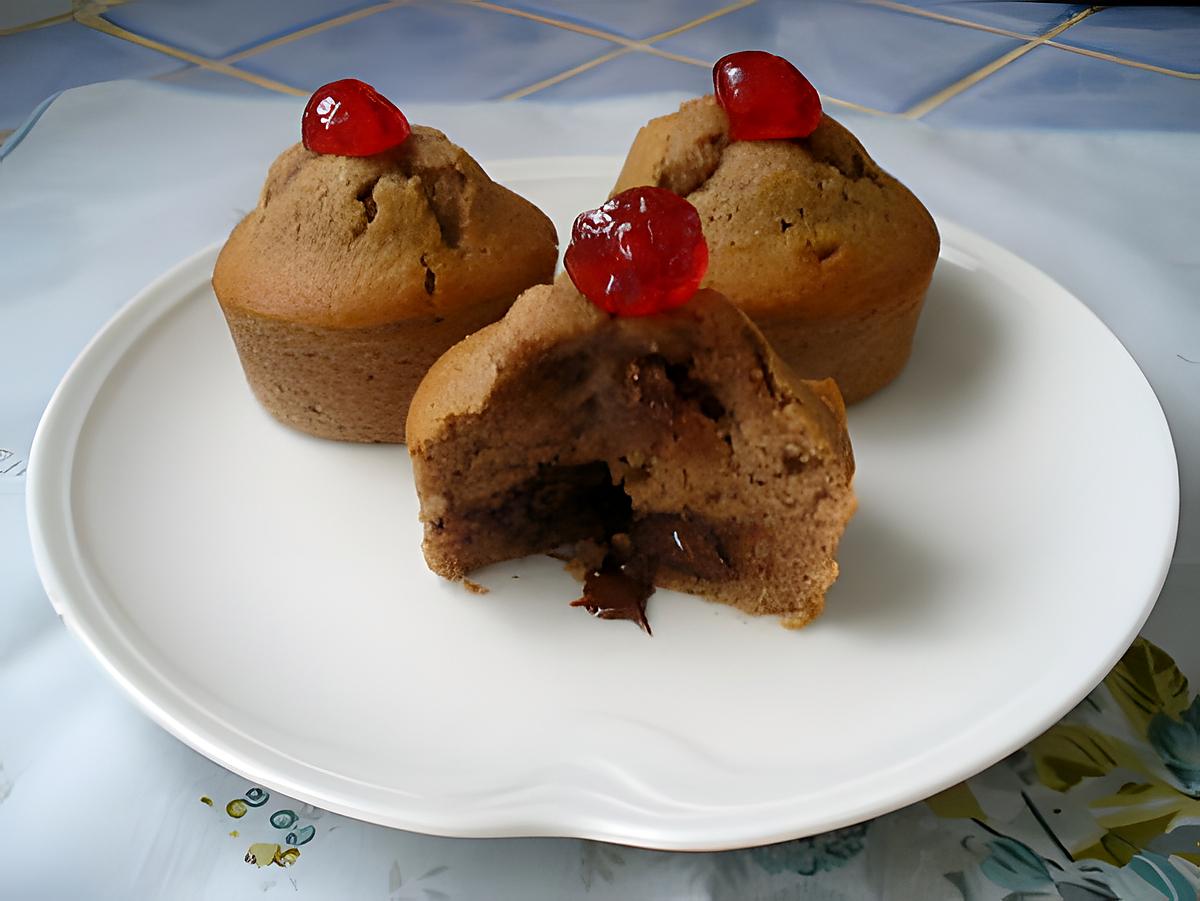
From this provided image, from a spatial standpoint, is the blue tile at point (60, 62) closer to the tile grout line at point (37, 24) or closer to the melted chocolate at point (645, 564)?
the tile grout line at point (37, 24)

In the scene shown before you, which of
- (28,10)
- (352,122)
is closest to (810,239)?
(352,122)

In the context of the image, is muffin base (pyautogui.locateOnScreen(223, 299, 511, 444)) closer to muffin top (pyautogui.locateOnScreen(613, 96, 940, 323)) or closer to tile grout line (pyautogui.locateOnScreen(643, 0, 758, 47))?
muffin top (pyautogui.locateOnScreen(613, 96, 940, 323))

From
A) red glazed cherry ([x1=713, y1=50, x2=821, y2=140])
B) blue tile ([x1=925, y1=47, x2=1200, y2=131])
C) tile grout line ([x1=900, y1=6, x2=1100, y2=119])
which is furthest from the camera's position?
tile grout line ([x1=900, y1=6, x2=1100, y2=119])

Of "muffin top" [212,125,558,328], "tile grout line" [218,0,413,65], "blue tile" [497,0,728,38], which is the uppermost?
"muffin top" [212,125,558,328]

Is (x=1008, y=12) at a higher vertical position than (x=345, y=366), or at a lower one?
lower

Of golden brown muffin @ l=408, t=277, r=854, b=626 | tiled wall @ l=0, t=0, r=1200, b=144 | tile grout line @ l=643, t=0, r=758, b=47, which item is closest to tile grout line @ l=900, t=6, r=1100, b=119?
tiled wall @ l=0, t=0, r=1200, b=144

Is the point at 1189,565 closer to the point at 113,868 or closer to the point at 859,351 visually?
the point at 859,351

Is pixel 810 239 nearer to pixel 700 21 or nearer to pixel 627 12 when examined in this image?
pixel 700 21
